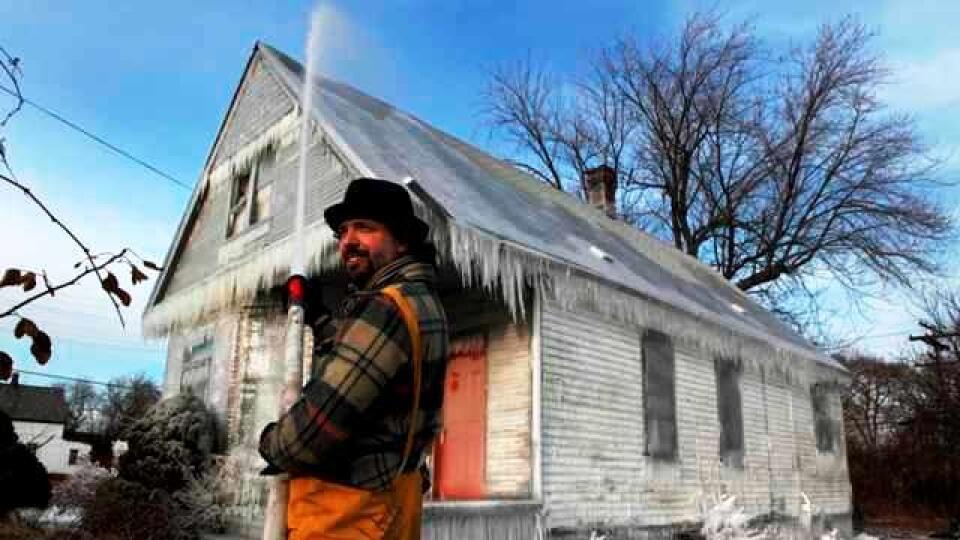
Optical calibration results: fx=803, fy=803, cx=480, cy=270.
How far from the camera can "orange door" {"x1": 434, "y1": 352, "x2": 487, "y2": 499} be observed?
938cm

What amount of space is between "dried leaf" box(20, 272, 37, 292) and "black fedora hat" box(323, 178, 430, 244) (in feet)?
2.68

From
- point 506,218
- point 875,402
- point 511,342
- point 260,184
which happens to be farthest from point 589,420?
point 875,402

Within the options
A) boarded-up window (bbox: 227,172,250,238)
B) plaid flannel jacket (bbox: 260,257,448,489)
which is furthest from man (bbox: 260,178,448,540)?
boarded-up window (bbox: 227,172,250,238)

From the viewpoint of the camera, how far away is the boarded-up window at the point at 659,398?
10.7 metres

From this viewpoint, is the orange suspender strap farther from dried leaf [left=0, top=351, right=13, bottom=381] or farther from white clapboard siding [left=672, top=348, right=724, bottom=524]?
white clapboard siding [left=672, top=348, right=724, bottom=524]

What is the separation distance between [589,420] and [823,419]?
8413mm

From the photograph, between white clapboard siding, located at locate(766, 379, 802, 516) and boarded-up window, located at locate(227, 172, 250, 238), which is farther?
white clapboard siding, located at locate(766, 379, 802, 516)

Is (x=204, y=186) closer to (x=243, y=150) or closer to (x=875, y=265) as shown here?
(x=243, y=150)

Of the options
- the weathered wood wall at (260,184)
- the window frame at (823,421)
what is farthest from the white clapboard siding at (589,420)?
the window frame at (823,421)

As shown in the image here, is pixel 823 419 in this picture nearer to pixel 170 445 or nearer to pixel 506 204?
pixel 506 204

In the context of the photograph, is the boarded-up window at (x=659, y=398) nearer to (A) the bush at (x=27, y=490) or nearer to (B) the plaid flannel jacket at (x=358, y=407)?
(A) the bush at (x=27, y=490)

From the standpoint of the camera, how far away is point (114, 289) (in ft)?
5.96

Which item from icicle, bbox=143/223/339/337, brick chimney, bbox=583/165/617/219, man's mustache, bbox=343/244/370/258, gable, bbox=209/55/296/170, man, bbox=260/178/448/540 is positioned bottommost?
man, bbox=260/178/448/540

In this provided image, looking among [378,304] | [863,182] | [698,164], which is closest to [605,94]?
[698,164]
